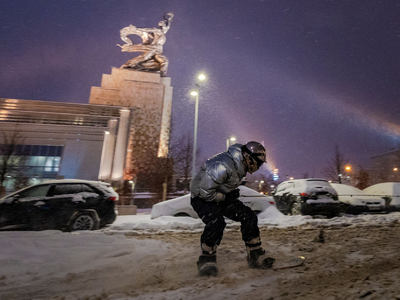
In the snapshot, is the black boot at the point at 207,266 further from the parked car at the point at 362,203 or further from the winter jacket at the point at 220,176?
the parked car at the point at 362,203

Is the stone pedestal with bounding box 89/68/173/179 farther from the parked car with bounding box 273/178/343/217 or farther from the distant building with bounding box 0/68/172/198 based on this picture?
the parked car with bounding box 273/178/343/217

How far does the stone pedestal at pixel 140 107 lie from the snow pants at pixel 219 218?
24.9m

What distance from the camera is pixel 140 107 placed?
2931cm

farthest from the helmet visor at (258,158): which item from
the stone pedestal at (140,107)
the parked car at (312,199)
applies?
the stone pedestal at (140,107)

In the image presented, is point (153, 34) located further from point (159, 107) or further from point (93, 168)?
point (93, 168)

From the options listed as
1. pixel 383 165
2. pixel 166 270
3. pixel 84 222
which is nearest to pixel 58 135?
pixel 84 222

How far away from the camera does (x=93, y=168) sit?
2519 cm

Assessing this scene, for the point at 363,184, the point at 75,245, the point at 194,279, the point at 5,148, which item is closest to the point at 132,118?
the point at 5,148

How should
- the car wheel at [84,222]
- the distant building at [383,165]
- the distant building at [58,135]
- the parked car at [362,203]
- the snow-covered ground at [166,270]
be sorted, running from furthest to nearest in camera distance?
1. the distant building at [383,165]
2. the distant building at [58,135]
3. the parked car at [362,203]
4. the car wheel at [84,222]
5. the snow-covered ground at [166,270]

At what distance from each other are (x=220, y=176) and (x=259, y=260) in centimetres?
113

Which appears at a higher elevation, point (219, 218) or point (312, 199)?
point (312, 199)

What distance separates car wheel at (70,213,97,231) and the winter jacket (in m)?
5.04

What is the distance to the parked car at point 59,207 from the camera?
20.4 feet

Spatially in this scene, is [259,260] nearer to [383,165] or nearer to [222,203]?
[222,203]
